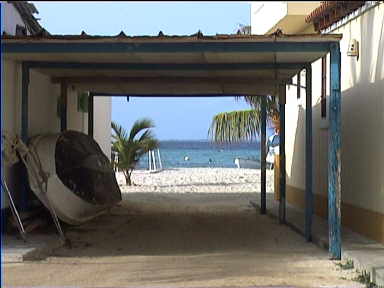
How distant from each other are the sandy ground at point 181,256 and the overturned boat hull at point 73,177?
0.53 meters

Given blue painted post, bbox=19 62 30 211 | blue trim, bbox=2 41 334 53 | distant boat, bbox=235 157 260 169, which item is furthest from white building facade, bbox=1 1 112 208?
distant boat, bbox=235 157 260 169

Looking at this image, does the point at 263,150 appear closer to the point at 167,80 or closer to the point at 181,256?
the point at 167,80

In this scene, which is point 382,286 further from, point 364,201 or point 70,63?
point 70,63

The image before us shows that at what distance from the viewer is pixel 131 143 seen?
26.7 m

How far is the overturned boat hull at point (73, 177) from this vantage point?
11.9 meters

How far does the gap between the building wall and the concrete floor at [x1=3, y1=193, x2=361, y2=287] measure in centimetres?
114

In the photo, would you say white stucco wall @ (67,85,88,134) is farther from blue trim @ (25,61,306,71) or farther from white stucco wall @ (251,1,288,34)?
white stucco wall @ (251,1,288,34)

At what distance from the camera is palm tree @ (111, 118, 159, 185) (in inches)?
1049

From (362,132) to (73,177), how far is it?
5.59 m

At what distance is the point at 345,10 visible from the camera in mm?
13344

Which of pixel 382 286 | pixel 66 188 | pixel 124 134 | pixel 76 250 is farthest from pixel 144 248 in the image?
pixel 124 134

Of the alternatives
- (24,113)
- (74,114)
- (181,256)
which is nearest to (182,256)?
(181,256)

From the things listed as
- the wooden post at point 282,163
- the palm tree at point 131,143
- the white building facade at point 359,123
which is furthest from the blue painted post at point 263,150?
the palm tree at point 131,143

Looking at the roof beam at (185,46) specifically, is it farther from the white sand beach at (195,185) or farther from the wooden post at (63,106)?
the white sand beach at (195,185)
